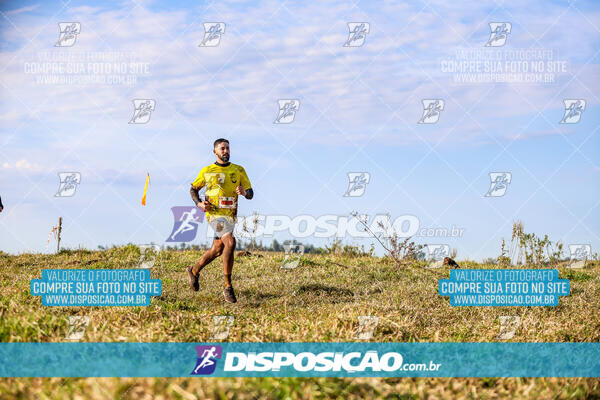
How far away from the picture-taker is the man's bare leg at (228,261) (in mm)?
9414

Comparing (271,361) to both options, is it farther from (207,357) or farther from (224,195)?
(224,195)

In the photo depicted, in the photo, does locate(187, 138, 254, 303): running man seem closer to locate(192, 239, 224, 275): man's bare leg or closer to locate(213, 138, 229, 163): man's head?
locate(213, 138, 229, 163): man's head

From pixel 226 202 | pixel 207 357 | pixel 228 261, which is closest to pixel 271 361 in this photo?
pixel 207 357

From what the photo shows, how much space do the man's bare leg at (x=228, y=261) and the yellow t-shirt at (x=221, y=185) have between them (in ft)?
1.33

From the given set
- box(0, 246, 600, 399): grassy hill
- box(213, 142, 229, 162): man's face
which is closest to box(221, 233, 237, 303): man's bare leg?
box(0, 246, 600, 399): grassy hill

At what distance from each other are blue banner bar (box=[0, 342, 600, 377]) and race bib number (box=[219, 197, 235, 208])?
4.35 metres

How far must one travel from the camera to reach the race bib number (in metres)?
9.49

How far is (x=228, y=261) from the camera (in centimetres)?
955

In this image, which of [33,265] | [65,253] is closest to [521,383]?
[33,265]

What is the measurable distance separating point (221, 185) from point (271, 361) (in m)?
4.89

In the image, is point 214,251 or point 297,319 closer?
point 297,319

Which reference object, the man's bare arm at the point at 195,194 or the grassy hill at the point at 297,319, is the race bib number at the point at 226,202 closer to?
the man's bare arm at the point at 195,194

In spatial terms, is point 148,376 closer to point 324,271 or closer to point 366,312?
point 366,312

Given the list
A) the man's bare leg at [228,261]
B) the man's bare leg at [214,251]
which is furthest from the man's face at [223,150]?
the man's bare leg at [214,251]
